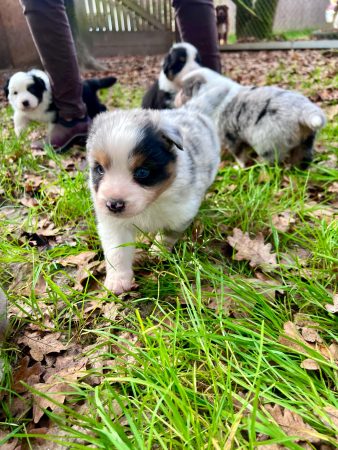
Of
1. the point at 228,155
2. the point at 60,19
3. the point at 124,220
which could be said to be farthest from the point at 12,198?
the point at 228,155

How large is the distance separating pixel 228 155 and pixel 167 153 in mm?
2252

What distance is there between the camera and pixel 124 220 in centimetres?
214

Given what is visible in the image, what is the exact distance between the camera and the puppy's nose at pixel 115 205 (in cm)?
180

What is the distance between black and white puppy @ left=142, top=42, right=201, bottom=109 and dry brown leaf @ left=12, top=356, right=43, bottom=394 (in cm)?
397

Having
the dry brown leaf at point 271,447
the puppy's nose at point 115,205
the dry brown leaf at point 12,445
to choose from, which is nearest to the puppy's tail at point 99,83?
the puppy's nose at point 115,205

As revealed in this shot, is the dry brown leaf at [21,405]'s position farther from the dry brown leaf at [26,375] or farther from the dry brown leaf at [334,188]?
the dry brown leaf at [334,188]

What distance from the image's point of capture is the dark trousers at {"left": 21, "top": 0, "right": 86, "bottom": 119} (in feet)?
12.1

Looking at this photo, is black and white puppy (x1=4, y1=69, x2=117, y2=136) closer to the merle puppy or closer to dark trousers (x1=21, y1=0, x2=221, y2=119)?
dark trousers (x1=21, y1=0, x2=221, y2=119)

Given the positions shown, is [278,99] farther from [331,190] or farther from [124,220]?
[124,220]

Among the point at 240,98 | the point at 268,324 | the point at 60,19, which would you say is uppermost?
the point at 60,19

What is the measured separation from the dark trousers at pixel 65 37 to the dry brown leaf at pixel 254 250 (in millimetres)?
2781

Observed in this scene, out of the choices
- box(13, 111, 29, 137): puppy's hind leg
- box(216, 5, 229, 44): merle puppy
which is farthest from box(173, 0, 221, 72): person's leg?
box(216, 5, 229, 44): merle puppy

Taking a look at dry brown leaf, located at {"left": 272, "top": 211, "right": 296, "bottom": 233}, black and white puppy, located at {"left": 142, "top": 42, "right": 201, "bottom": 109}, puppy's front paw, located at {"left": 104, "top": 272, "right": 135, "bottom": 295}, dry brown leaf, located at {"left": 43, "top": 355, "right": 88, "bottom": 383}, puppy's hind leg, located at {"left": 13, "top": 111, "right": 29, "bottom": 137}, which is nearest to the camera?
dry brown leaf, located at {"left": 43, "top": 355, "right": 88, "bottom": 383}

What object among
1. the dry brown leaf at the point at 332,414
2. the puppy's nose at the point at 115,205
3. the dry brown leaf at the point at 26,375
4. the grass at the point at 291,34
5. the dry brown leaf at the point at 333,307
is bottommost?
the dry brown leaf at the point at 26,375
